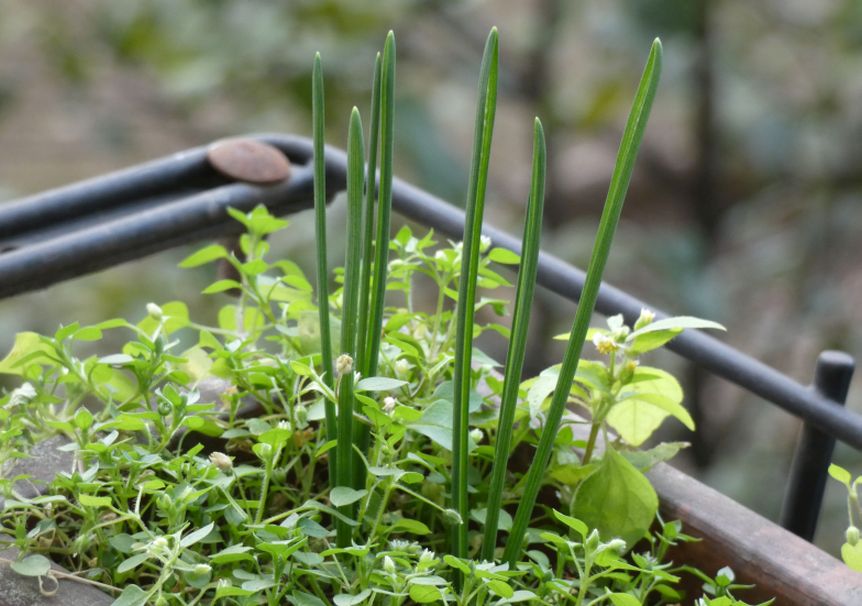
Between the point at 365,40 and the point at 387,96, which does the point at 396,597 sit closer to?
the point at 387,96

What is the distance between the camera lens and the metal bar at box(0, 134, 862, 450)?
0.60m

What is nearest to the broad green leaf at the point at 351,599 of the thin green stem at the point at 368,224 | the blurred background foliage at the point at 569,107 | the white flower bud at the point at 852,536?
the thin green stem at the point at 368,224

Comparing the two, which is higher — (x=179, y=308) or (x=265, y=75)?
(x=179, y=308)

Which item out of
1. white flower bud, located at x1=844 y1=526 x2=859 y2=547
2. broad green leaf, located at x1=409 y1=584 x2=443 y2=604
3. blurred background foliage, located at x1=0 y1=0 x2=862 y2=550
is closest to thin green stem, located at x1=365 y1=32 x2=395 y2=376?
broad green leaf, located at x1=409 y1=584 x2=443 y2=604

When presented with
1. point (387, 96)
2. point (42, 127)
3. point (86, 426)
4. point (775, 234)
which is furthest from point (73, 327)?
point (42, 127)

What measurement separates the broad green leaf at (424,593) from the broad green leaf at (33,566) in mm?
147

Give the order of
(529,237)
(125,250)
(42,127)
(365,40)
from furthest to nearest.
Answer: (42,127)
(365,40)
(125,250)
(529,237)

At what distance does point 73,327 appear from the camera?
51 cm

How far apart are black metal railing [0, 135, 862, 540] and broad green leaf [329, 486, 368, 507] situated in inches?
9.6

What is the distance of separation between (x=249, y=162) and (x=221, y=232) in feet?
0.19

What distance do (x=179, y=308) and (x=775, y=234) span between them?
2.11 metres

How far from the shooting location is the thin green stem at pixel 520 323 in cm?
40

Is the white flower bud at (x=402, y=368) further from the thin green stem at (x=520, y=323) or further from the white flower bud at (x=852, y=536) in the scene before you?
the white flower bud at (x=852, y=536)

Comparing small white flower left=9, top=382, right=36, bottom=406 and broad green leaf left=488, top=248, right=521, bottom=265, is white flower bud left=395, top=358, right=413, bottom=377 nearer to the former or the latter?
broad green leaf left=488, top=248, right=521, bottom=265
